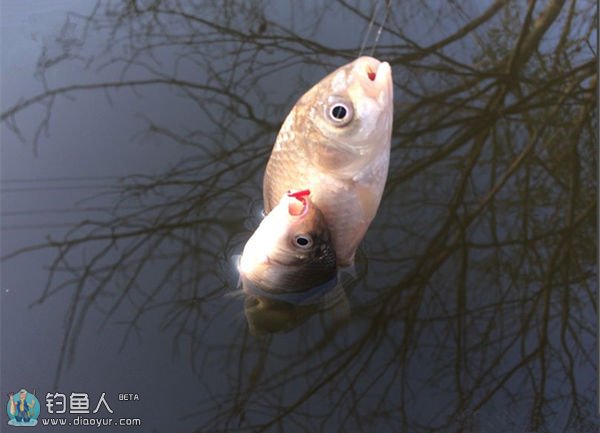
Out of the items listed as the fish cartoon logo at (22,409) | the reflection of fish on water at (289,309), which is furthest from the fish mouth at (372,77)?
the fish cartoon logo at (22,409)

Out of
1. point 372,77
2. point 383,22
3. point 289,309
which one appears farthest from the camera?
point 383,22

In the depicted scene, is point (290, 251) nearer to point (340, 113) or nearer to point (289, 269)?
point (289, 269)

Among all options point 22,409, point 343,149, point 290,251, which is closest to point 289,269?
point 290,251

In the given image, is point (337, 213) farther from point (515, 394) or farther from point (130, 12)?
point (130, 12)

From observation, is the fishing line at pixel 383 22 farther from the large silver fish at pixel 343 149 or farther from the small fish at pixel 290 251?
the small fish at pixel 290 251

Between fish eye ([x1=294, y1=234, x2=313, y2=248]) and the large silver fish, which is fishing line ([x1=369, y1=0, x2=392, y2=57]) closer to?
the large silver fish

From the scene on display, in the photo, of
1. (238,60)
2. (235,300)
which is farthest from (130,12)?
(235,300)
